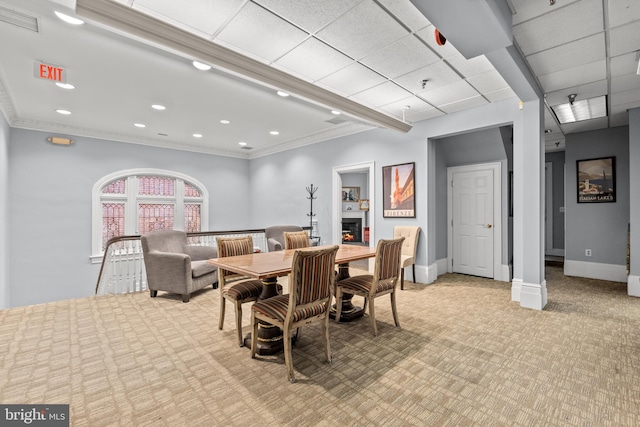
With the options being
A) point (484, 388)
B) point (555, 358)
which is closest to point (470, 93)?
point (555, 358)

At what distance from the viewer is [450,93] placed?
3869mm

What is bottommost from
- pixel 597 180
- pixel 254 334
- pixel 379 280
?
pixel 254 334

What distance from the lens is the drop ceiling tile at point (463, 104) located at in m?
4.09

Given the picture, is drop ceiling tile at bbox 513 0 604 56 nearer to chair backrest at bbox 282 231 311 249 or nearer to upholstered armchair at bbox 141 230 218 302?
chair backrest at bbox 282 231 311 249

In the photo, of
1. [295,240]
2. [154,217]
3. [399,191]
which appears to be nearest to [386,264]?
[295,240]

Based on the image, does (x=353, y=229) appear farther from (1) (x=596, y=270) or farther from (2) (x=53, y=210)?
(2) (x=53, y=210)

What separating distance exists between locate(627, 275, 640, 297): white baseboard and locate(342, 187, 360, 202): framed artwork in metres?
7.00

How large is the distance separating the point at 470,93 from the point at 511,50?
4.02ft

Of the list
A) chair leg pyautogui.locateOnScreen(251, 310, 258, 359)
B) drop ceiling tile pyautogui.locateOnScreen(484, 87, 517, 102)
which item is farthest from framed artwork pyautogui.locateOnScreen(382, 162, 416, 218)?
chair leg pyautogui.locateOnScreen(251, 310, 258, 359)

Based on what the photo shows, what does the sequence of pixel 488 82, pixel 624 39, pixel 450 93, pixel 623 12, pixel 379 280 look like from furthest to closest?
pixel 450 93 < pixel 488 82 < pixel 379 280 < pixel 624 39 < pixel 623 12

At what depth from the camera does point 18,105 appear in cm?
477

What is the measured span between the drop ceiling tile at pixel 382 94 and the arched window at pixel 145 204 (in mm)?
5270

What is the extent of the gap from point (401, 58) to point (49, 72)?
13.2ft

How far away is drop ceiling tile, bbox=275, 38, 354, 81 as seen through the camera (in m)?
2.82
